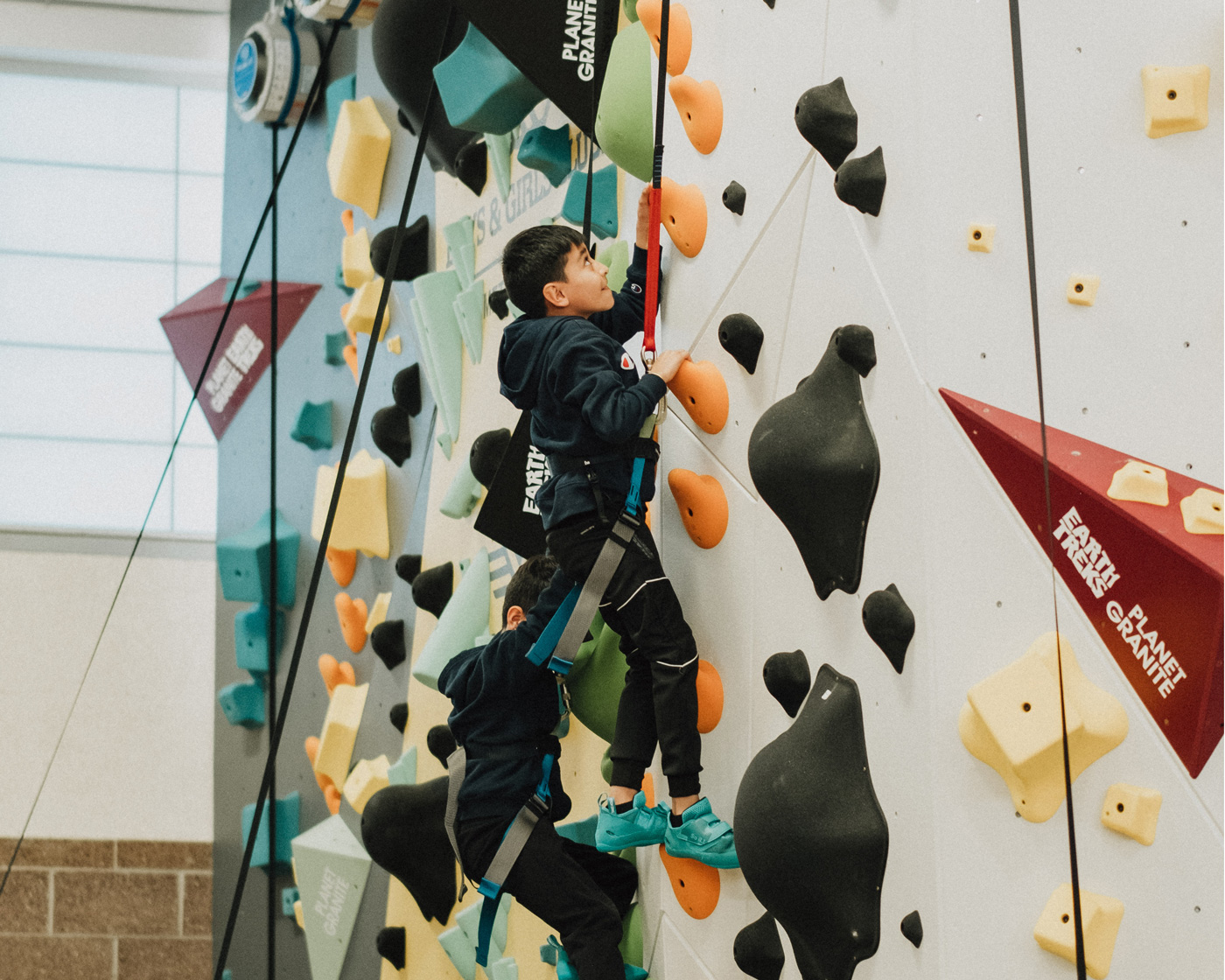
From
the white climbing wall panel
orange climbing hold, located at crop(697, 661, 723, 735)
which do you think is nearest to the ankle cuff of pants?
orange climbing hold, located at crop(697, 661, 723, 735)

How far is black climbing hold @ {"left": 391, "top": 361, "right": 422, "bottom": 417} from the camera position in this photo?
330 cm

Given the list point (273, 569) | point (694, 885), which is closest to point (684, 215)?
point (694, 885)

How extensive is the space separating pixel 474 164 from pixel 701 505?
4.20 feet

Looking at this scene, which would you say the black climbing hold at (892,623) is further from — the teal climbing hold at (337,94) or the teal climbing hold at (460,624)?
the teal climbing hold at (337,94)

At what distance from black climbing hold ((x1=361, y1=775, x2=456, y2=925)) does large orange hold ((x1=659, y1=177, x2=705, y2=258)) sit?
4.30 ft

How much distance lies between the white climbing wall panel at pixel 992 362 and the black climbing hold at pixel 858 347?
14mm

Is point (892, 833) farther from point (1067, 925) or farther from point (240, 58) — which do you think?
point (240, 58)

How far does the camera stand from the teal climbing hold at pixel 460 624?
284 centimetres

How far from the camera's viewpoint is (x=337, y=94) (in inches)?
149

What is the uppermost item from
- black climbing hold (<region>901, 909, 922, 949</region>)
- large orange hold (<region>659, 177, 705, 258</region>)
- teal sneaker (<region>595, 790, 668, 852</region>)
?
large orange hold (<region>659, 177, 705, 258</region>)

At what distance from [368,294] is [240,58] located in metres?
1.07

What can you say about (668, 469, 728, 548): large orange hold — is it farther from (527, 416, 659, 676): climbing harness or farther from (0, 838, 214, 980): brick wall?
(0, 838, 214, 980): brick wall

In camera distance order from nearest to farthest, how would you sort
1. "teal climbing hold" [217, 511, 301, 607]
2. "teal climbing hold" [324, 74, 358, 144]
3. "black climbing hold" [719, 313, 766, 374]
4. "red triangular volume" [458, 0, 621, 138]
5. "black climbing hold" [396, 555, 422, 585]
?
1. "black climbing hold" [719, 313, 766, 374]
2. "red triangular volume" [458, 0, 621, 138]
3. "black climbing hold" [396, 555, 422, 585]
4. "teal climbing hold" [324, 74, 358, 144]
5. "teal climbing hold" [217, 511, 301, 607]

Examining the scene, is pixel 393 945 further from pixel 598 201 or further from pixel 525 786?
pixel 598 201
